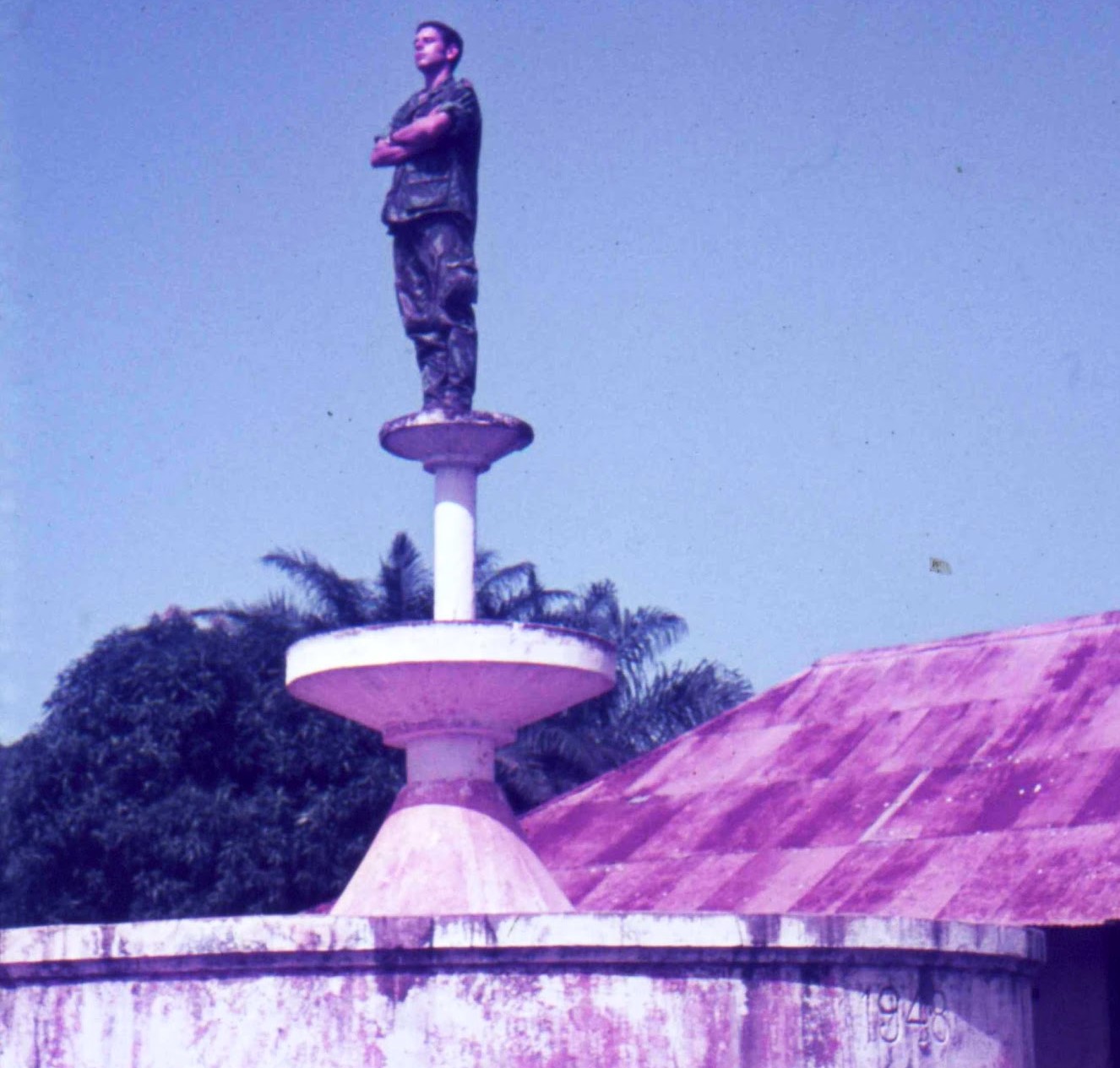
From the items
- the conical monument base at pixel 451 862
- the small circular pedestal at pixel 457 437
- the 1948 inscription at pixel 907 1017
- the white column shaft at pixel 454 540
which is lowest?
the 1948 inscription at pixel 907 1017

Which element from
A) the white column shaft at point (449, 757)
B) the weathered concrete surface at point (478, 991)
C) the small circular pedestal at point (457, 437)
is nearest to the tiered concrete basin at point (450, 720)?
the white column shaft at point (449, 757)

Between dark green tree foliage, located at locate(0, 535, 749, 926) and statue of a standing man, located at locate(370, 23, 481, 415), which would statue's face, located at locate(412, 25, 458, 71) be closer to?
statue of a standing man, located at locate(370, 23, 481, 415)

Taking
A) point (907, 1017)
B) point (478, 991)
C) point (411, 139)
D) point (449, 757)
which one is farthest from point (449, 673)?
point (411, 139)

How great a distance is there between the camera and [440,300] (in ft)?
27.9

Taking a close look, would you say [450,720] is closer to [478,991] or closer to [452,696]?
→ [452,696]

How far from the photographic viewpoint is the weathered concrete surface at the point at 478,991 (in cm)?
580

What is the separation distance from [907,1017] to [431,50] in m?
4.96

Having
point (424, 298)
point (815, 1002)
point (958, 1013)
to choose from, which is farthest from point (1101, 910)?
point (424, 298)

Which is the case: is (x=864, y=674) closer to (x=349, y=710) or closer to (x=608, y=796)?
(x=608, y=796)

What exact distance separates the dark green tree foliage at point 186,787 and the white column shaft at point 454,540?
13165mm

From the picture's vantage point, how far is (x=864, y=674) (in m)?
14.8

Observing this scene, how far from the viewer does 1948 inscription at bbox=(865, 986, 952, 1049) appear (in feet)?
20.0

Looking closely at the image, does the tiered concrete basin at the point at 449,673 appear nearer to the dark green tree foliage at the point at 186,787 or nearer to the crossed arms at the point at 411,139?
the crossed arms at the point at 411,139

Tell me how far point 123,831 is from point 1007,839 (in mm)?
12886
